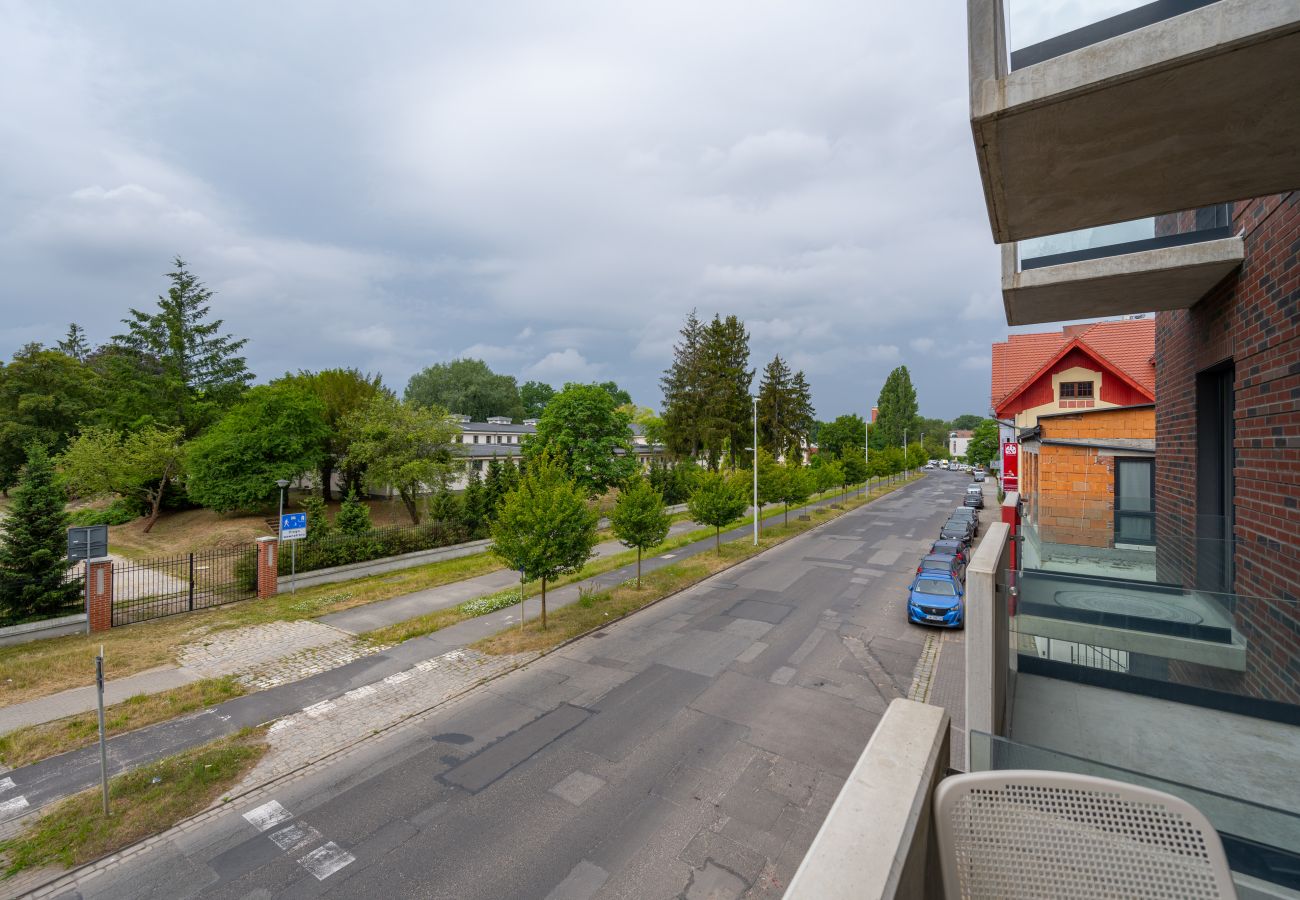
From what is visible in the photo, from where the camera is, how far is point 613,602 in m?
15.6

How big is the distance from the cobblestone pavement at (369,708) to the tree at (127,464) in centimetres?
2724

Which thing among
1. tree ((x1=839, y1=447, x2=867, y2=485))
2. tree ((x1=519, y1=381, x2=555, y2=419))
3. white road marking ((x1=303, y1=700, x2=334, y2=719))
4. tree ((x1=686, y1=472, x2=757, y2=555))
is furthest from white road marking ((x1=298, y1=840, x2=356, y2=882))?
tree ((x1=519, y1=381, x2=555, y2=419))

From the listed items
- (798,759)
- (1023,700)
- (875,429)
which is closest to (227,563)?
(798,759)

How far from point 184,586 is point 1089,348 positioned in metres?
30.3

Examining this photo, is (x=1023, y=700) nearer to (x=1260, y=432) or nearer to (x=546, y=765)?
(x=1260, y=432)

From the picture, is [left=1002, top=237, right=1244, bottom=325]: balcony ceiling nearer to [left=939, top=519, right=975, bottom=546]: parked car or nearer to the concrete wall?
the concrete wall

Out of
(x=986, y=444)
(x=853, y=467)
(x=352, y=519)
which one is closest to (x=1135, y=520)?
(x=352, y=519)

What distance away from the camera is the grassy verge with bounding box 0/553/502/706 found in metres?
10.8

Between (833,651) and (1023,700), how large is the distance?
8229 mm

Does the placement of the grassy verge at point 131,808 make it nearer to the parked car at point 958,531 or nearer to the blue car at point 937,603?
the blue car at point 937,603

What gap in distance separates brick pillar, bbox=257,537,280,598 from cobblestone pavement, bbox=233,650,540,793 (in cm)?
855

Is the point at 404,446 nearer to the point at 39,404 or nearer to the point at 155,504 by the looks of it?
the point at 155,504

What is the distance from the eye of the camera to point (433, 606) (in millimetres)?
15703

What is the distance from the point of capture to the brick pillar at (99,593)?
43.8 ft
